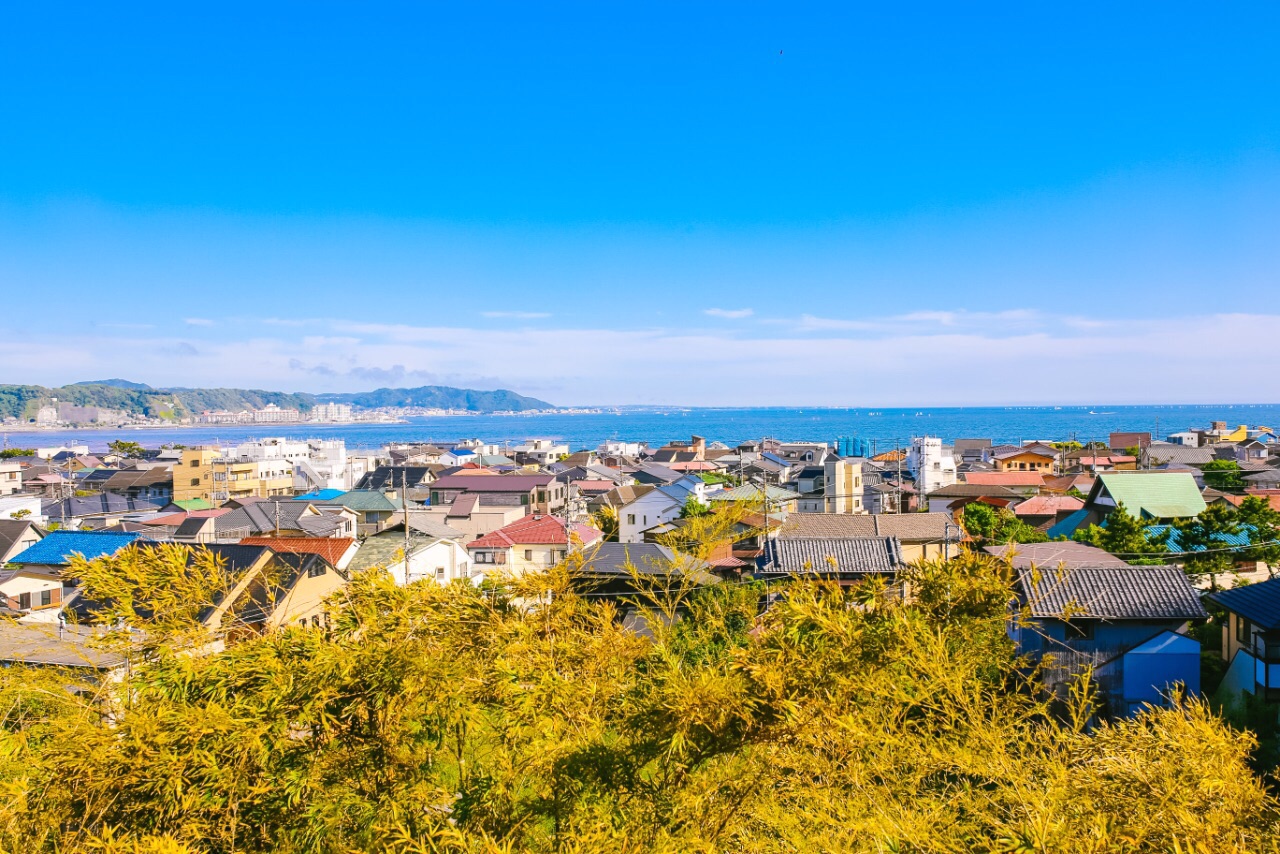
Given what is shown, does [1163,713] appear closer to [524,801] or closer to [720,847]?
[720,847]

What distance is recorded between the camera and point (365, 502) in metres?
31.0

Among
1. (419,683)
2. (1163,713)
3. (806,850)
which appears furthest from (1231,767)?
(419,683)

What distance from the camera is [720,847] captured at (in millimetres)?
4020

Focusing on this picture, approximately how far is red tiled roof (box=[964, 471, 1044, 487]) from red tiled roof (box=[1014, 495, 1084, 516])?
18.6ft

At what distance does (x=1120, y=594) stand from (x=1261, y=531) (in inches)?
334

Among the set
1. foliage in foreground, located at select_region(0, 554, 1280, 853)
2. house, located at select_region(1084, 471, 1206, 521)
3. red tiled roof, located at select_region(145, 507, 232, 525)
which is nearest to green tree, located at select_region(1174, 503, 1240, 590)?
house, located at select_region(1084, 471, 1206, 521)

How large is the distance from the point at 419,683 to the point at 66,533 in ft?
63.6

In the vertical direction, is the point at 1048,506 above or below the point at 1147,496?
below

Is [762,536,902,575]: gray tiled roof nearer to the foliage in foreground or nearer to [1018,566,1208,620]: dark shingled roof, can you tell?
[1018,566,1208,620]: dark shingled roof

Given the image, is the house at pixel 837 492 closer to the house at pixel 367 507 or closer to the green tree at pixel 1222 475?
the green tree at pixel 1222 475

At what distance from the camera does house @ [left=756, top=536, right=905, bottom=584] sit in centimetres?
1628

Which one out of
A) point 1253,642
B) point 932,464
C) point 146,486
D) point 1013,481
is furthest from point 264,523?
point 932,464

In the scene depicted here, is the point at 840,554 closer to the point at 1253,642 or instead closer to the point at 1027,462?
the point at 1253,642

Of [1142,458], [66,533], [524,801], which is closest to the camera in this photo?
[524,801]
